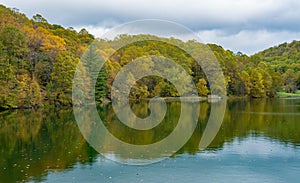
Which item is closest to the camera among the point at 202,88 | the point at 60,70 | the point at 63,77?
the point at 63,77

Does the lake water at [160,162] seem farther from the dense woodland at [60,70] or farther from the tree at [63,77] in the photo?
the tree at [63,77]

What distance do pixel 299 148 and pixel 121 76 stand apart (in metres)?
40.8

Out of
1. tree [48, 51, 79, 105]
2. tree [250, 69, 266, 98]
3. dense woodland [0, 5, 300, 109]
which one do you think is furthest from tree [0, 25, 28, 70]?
tree [250, 69, 266, 98]

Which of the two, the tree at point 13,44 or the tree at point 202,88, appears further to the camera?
the tree at point 202,88

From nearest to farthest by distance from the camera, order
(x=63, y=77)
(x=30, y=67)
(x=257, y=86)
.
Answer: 1. (x=63, y=77)
2. (x=30, y=67)
3. (x=257, y=86)

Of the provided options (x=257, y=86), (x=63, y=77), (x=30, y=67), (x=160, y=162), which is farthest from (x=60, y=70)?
Result: (x=257, y=86)

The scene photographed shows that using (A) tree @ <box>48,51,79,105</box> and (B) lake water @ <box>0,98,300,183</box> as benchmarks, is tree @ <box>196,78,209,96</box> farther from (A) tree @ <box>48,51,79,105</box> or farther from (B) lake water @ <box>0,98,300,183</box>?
(B) lake water @ <box>0,98,300,183</box>

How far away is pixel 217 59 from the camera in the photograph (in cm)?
7694

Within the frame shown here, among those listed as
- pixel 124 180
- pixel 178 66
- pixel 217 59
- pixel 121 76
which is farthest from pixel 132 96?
pixel 124 180

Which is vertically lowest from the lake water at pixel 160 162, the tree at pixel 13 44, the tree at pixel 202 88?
the lake water at pixel 160 162

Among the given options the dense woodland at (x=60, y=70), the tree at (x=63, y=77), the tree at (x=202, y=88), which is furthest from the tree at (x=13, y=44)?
the tree at (x=202, y=88)

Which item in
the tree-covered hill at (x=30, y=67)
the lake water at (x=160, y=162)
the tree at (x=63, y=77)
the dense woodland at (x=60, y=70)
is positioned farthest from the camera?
the tree at (x=63, y=77)

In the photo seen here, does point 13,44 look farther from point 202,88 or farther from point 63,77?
point 202,88

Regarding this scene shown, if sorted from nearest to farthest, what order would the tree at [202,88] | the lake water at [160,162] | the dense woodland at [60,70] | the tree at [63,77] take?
1. the lake water at [160,162]
2. the dense woodland at [60,70]
3. the tree at [63,77]
4. the tree at [202,88]
